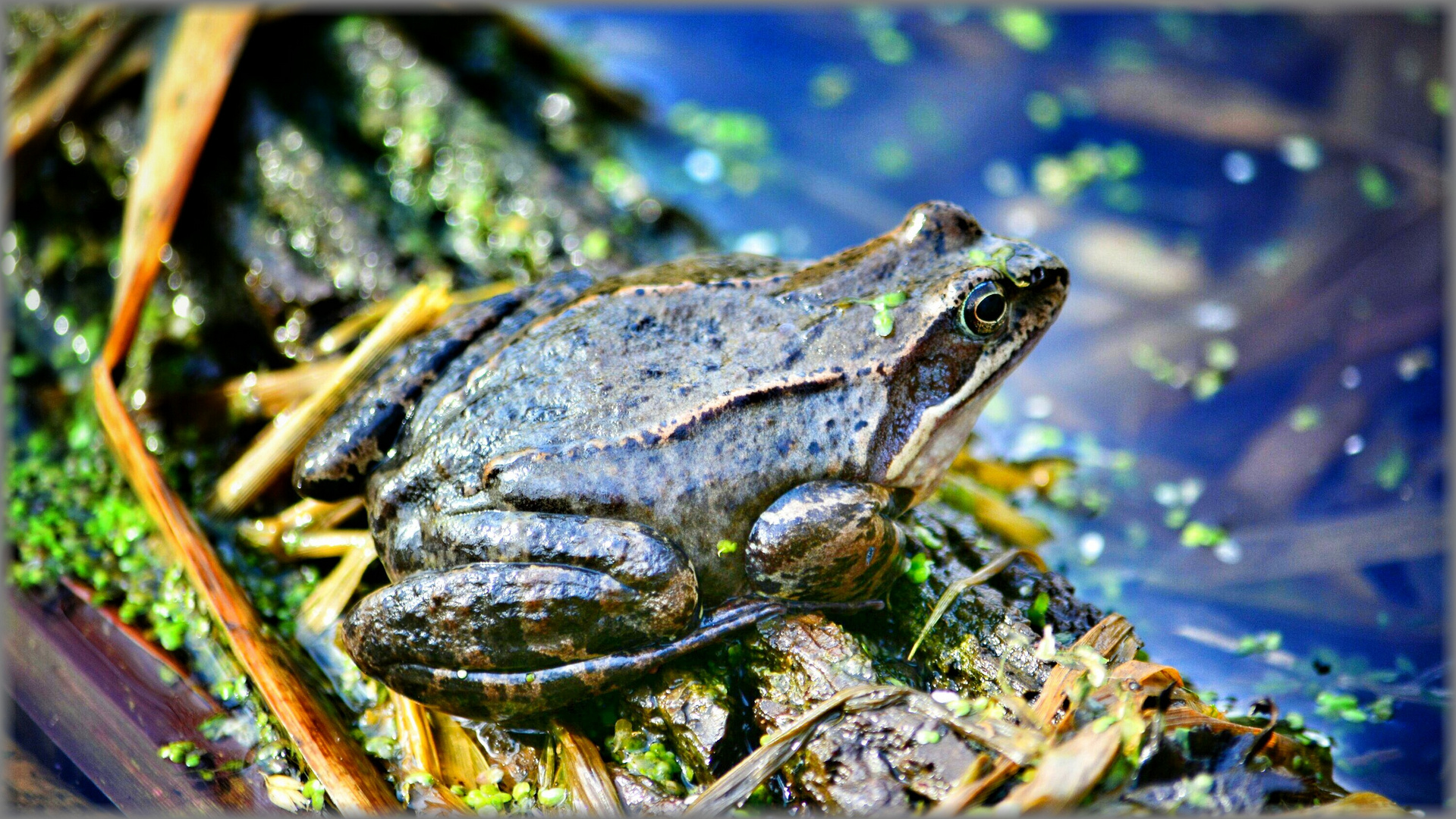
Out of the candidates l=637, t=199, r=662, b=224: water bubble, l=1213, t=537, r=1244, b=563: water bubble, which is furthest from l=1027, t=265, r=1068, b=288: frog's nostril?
l=637, t=199, r=662, b=224: water bubble

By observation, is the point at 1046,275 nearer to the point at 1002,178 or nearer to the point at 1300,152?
the point at 1002,178

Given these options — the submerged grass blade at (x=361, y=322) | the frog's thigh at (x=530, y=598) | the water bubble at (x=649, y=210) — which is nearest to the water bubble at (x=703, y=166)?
the water bubble at (x=649, y=210)

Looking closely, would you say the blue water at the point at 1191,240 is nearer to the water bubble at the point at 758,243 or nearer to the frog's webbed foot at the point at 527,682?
the water bubble at the point at 758,243

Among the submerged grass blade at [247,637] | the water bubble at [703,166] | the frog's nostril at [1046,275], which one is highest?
the water bubble at [703,166]

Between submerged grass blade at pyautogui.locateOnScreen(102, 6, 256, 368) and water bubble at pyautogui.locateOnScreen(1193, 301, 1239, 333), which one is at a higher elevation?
water bubble at pyautogui.locateOnScreen(1193, 301, 1239, 333)

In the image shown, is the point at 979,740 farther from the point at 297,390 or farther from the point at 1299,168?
the point at 1299,168

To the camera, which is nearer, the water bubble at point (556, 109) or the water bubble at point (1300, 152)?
the water bubble at point (556, 109)

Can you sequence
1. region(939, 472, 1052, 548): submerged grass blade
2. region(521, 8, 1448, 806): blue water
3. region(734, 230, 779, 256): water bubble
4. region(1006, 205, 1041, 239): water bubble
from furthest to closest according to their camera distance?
region(1006, 205, 1041, 239): water bubble → region(734, 230, 779, 256): water bubble → region(521, 8, 1448, 806): blue water → region(939, 472, 1052, 548): submerged grass blade

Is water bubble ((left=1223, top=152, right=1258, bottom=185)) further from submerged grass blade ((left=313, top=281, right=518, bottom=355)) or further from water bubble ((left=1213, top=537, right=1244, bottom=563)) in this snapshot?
submerged grass blade ((left=313, top=281, right=518, bottom=355))
